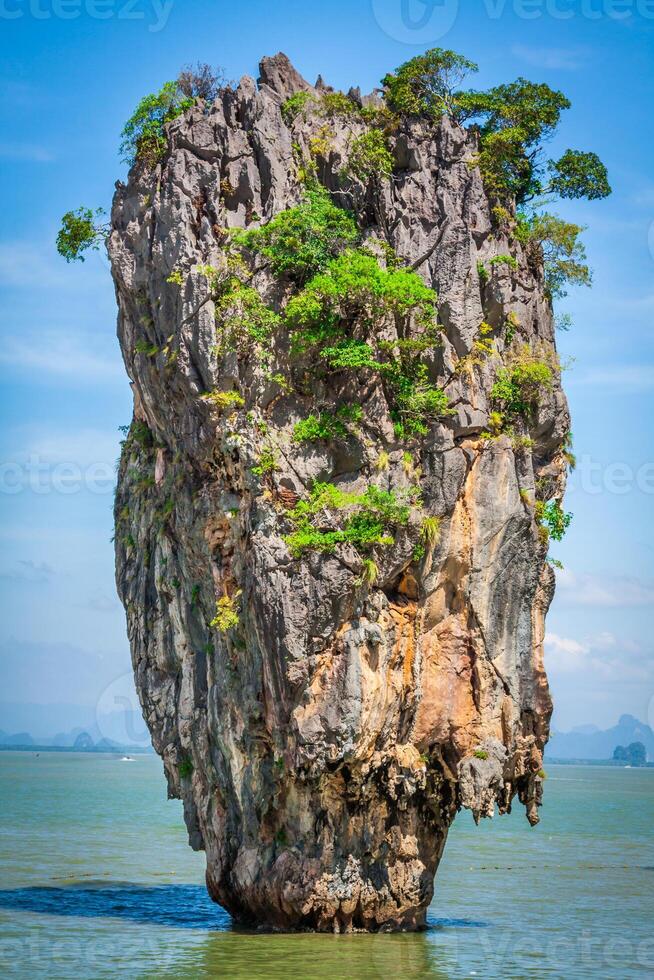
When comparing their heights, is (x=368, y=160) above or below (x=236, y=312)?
above

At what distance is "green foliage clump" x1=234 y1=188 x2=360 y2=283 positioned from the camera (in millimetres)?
21531

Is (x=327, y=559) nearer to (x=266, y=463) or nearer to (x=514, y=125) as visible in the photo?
(x=266, y=463)

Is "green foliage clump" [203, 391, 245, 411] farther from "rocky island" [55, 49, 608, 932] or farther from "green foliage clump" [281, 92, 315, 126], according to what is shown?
"green foliage clump" [281, 92, 315, 126]

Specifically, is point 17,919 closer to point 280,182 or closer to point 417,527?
point 417,527

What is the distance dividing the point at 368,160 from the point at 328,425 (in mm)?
5379

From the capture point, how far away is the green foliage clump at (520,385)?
22266 millimetres

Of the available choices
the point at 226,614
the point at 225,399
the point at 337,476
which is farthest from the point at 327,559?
the point at 225,399

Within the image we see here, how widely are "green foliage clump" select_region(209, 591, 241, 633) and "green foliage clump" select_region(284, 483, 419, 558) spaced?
1.80 m

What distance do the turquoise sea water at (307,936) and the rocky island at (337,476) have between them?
129cm

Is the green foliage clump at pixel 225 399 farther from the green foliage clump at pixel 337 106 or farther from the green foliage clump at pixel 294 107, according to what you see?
the green foliage clump at pixel 337 106

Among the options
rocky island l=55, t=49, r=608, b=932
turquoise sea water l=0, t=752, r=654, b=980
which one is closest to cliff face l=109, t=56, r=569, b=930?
rocky island l=55, t=49, r=608, b=932

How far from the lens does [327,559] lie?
2009 cm

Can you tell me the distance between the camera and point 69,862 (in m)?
34.8

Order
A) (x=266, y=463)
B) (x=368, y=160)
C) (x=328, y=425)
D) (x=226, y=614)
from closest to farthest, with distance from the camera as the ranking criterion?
(x=266, y=463)
(x=226, y=614)
(x=328, y=425)
(x=368, y=160)
